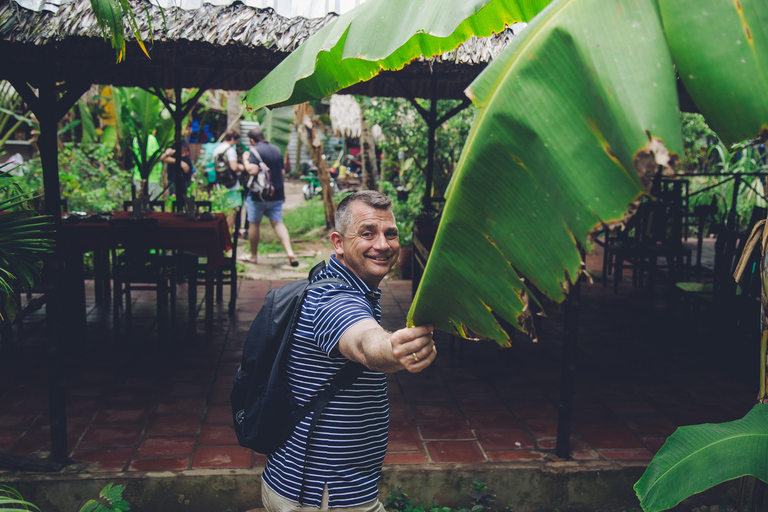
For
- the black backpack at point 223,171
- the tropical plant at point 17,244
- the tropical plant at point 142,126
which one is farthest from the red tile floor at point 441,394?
the black backpack at point 223,171

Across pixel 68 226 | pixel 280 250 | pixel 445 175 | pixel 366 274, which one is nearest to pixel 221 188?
pixel 280 250

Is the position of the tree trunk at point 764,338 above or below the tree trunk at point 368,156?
below

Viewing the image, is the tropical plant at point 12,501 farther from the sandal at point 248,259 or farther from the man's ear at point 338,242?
the sandal at point 248,259

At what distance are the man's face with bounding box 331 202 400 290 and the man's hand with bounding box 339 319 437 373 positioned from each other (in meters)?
0.37

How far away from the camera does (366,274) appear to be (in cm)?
209

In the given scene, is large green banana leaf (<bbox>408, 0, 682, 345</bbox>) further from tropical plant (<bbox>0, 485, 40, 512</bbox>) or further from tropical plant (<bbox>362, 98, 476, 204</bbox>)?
tropical plant (<bbox>362, 98, 476, 204</bbox>)

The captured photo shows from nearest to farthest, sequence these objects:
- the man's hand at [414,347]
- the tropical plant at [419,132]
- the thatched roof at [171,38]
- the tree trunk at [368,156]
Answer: the man's hand at [414,347]
the thatched roof at [171,38]
the tropical plant at [419,132]
the tree trunk at [368,156]

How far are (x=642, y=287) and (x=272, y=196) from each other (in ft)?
17.7

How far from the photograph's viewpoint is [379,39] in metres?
1.88

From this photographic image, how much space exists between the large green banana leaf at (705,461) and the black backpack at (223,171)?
9.60 metres

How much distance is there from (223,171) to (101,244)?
229 inches

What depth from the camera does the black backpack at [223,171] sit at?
11.0 metres

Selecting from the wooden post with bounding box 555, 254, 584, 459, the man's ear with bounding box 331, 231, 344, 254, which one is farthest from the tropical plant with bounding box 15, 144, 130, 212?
the man's ear with bounding box 331, 231, 344, 254

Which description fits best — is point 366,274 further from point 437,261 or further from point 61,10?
point 61,10
